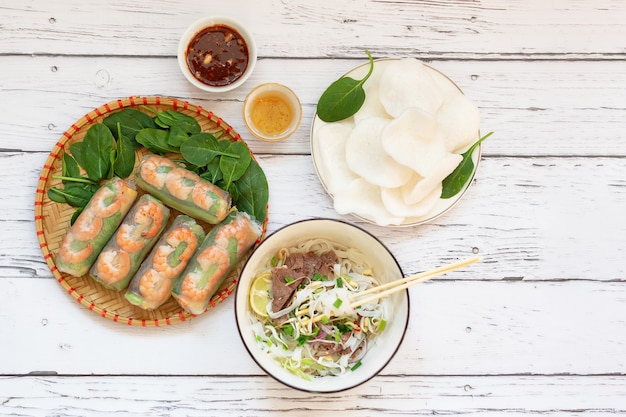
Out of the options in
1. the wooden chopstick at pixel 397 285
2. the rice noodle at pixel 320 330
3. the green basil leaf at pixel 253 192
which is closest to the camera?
the wooden chopstick at pixel 397 285

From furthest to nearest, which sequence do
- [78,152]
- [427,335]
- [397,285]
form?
[427,335] → [78,152] → [397,285]

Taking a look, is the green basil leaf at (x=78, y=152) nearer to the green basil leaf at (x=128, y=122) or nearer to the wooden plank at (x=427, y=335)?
the green basil leaf at (x=128, y=122)

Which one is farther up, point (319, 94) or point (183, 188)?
point (319, 94)

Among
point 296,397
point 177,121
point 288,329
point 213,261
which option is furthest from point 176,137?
point 296,397

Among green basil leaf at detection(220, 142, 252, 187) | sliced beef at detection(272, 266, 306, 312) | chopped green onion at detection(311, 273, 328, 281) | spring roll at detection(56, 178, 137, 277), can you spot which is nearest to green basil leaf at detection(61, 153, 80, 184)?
spring roll at detection(56, 178, 137, 277)

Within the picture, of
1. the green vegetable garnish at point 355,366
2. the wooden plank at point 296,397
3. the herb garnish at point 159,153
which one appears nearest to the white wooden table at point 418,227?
the wooden plank at point 296,397

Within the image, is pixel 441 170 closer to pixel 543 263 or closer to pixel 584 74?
pixel 543 263

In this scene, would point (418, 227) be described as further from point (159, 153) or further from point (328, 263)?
point (159, 153)

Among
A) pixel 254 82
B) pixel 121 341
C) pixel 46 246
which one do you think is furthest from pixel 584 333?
pixel 46 246
